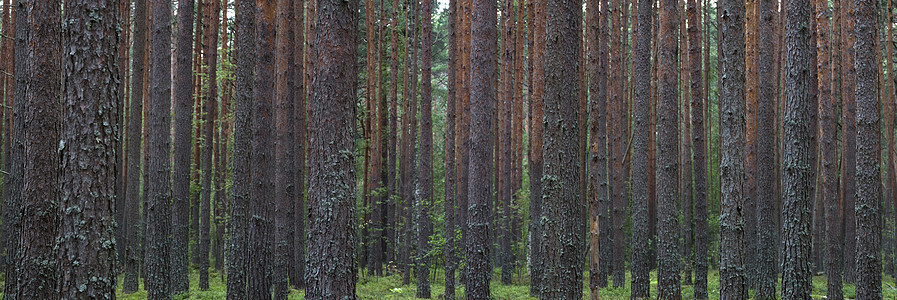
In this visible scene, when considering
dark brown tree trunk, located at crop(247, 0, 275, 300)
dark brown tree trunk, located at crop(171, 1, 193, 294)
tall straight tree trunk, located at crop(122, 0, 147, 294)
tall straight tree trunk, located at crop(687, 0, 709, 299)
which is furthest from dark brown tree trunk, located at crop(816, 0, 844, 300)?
tall straight tree trunk, located at crop(122, 0, 147, 294)

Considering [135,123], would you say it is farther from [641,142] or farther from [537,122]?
[641,142]

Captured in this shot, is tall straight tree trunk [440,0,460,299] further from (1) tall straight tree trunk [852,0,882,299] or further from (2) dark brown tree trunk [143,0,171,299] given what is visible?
(1) tall straight tree trunk [852,0,882,299]

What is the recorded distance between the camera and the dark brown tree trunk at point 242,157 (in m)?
8.88

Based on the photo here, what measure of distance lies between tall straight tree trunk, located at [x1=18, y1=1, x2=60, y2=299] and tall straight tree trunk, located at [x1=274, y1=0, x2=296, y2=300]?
343 cm

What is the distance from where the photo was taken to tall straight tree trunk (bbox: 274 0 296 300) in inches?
408

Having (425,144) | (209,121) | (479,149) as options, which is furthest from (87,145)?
(209,121)

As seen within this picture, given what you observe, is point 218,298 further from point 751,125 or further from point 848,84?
point 848,84

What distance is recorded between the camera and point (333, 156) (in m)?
6.57

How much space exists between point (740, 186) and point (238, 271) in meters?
7.06

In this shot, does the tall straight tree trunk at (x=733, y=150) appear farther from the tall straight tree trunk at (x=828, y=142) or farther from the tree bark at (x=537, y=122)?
the tree bark at (x=537, y=122)

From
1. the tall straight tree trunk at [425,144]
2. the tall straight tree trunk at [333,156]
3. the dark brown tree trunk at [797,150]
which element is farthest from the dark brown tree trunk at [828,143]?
the tall straight tree trunk at [333,156]

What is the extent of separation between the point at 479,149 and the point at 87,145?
19.1ft

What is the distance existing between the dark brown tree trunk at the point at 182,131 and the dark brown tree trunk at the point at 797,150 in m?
9.21

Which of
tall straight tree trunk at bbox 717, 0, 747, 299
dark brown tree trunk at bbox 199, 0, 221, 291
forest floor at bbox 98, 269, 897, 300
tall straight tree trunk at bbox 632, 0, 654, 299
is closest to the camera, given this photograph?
tall straight tree trunk at bbox 717, 0, 747, 299
